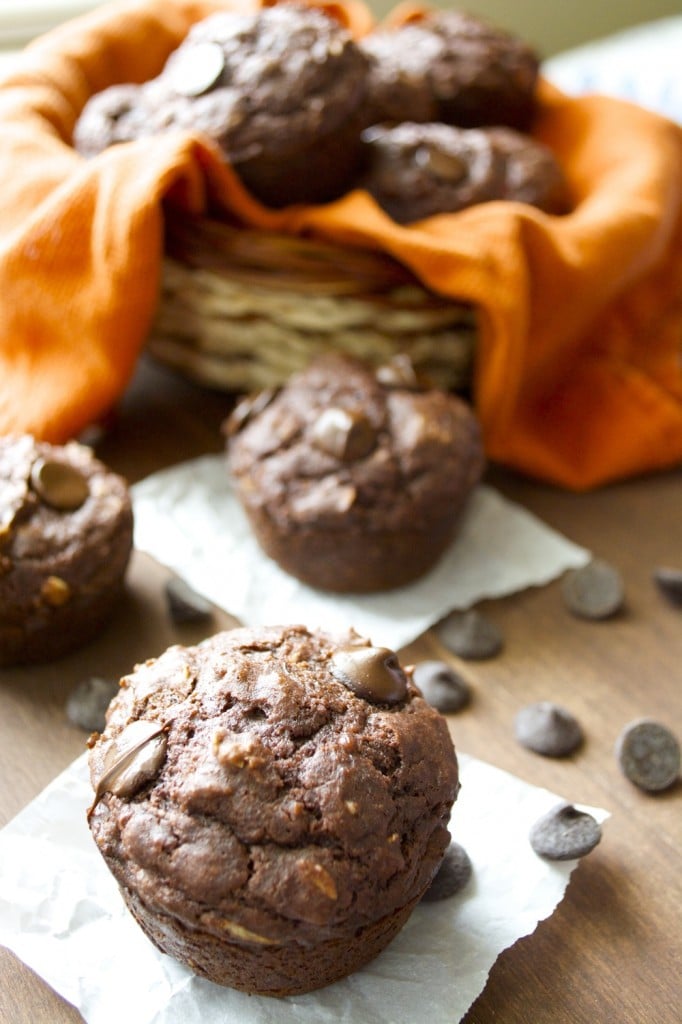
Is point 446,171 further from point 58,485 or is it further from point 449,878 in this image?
point 449,878

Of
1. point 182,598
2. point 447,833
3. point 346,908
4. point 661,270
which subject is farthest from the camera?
point 661,270

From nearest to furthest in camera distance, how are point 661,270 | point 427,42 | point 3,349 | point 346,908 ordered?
1. point 346,908
2. point 3,349
3. point 427,42
4. point 661,270

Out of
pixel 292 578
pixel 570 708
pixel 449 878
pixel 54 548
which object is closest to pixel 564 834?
pixel 449 878

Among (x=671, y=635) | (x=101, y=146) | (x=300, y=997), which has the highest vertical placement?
(x=101, y=146)

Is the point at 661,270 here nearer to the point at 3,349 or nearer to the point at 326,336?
the point at 326,336

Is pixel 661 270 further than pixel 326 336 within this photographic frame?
Yes

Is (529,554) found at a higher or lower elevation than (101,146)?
lower

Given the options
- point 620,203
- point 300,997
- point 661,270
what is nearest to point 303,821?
point 300,997

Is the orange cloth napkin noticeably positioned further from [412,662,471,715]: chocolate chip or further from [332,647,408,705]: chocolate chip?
[332,647,408,705]: chocolate chip
